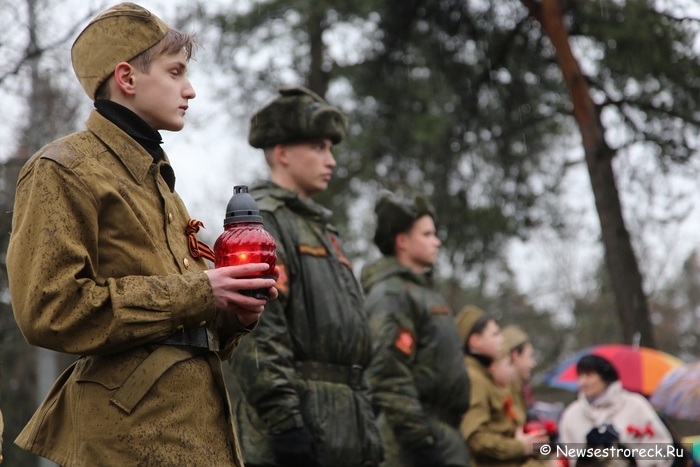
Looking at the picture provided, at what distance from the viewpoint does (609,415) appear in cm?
755

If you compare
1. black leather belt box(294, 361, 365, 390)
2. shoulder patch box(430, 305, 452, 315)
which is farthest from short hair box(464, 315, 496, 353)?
black leather belt box(294, 361, 365, 390)

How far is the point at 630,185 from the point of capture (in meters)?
12.8

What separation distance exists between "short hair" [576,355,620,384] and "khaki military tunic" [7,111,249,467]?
5430 millimetres

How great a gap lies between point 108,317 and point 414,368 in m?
3.70

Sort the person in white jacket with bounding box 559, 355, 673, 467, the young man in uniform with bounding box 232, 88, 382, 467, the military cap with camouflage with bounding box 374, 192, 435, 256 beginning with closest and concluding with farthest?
1. the young man in uniform with bounding box 232, 88, 382, 467
2. the military cap with camouflage with bounding box 374, 192, 435, 256
3. the person in white jacket with bounding box 559, 355, 673, 467

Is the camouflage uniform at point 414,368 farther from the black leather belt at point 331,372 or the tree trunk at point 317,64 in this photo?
the tree trunk at point 317,64

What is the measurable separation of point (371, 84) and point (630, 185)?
385cm

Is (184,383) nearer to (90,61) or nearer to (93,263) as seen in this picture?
(93,263)

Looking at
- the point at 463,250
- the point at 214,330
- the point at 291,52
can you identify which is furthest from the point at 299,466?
the point at 291,52

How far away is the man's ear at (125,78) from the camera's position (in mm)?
2873

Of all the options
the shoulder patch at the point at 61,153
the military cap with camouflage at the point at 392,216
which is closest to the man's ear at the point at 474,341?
the military cap with camouflage at the point at 392,216

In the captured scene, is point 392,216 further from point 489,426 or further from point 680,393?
point 680,393

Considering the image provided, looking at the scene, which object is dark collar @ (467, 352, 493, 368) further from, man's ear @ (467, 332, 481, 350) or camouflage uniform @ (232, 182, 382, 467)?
camouflage uniform @ (232, 182, 382, 467)

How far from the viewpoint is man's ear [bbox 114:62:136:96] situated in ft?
9.43
